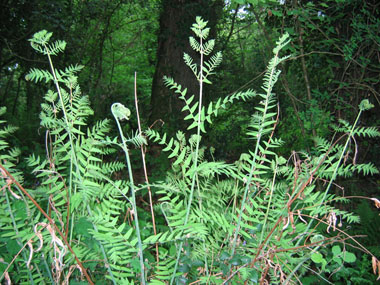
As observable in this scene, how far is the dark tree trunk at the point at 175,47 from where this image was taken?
16.5 feet

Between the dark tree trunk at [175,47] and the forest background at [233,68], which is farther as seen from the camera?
the dark tree trunk at [175,47]

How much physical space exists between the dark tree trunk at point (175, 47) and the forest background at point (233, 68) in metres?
0.02

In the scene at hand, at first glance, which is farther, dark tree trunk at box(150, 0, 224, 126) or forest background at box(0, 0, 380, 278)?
dark tree trunk at box(150, 0, 224, 126)

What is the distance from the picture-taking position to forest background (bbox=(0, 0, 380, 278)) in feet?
12.0

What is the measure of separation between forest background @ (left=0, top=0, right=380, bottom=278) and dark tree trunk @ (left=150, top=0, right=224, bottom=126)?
2 cm

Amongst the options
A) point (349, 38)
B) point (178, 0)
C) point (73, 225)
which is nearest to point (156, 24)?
point (178, 0)

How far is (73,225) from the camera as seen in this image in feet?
3.98

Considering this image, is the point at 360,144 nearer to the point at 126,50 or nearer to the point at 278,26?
the point at 278,26

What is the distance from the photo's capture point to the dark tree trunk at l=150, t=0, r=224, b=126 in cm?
A: 502

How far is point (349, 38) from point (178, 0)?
2.46 meters

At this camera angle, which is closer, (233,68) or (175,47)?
(175,47)

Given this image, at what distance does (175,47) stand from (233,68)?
4.53 feet

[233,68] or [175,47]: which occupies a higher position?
[175,47]

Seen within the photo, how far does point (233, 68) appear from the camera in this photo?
6.17 m
